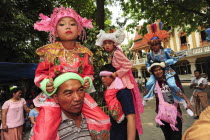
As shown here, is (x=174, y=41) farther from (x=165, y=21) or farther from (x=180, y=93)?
(x=180, y=93)

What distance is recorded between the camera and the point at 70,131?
1681 mm

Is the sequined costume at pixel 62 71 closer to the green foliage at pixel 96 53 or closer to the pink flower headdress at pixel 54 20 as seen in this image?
the pink flower headdress at pixel 54 20

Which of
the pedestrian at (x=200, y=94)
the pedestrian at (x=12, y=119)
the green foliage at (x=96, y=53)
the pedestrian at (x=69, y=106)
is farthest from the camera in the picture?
the pedestrian at (x=200, y=94)

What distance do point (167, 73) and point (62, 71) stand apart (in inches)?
81.1

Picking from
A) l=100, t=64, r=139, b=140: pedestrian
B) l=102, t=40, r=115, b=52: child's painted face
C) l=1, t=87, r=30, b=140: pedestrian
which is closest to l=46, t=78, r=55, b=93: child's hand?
l=100, t=64, r=139, b=140: pedestrian

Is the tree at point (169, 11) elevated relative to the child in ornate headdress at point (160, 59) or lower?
elevated

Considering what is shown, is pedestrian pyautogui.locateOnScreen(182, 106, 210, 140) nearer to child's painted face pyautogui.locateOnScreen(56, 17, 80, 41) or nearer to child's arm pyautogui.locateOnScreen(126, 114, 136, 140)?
child's arm pyautogui.locateOnScreen(126, 114, 136, 140)

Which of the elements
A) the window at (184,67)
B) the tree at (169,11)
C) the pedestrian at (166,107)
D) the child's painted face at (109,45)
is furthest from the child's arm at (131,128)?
the window at (184,67)

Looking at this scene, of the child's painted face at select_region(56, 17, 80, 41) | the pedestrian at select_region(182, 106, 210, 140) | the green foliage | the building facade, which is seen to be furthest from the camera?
the building facade

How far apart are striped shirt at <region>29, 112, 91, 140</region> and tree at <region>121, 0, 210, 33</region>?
33.6 feet

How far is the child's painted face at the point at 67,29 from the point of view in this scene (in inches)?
77.7

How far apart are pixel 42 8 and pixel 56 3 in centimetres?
107

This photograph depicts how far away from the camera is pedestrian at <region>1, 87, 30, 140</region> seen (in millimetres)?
4718

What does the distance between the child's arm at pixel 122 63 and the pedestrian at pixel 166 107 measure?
928 millimetres
